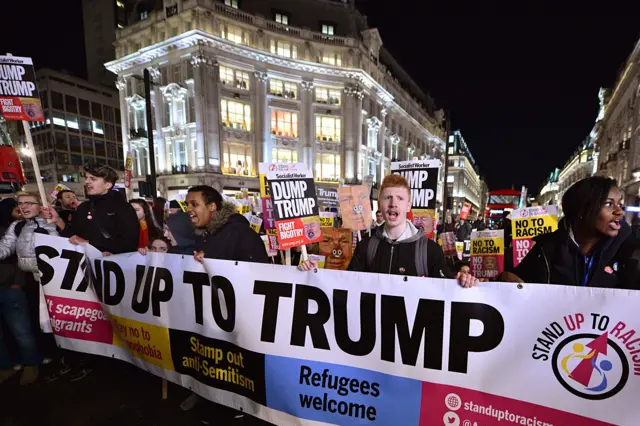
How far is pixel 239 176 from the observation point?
28.5 m

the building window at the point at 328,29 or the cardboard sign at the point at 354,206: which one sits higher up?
the building window at the point at 328,29

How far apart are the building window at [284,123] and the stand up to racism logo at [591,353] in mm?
30736

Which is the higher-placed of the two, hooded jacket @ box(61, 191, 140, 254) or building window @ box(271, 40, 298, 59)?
building window @ box(271, 40, 298, 59)

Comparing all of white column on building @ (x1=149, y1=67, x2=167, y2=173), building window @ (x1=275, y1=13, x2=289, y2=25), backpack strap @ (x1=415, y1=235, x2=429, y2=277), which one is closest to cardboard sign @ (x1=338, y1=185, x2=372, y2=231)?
backpack strap @ (x1=415, y1=235, x2=429, y2=277)

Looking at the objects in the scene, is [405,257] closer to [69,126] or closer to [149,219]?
[149,219]

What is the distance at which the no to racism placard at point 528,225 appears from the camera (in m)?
5.10

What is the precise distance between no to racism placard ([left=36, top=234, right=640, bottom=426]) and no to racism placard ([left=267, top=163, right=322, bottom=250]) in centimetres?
106

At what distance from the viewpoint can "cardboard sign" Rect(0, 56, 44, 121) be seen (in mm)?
3764

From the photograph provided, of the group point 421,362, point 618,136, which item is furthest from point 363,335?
point 618,136

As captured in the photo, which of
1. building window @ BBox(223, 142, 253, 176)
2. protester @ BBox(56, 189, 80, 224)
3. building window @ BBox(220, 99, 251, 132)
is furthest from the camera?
building window @ BBox(223, 142, 253, 176)

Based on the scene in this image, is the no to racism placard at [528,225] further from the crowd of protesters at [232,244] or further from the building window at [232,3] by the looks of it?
the building window at [232,3]

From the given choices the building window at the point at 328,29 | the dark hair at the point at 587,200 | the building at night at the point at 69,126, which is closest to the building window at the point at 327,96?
the building window at the point at 328,29

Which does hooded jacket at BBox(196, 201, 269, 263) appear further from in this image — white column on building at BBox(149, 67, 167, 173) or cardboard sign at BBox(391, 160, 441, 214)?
white column on building at BBox(149, 67, 167, 173)

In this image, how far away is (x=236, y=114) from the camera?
28.8 metres
